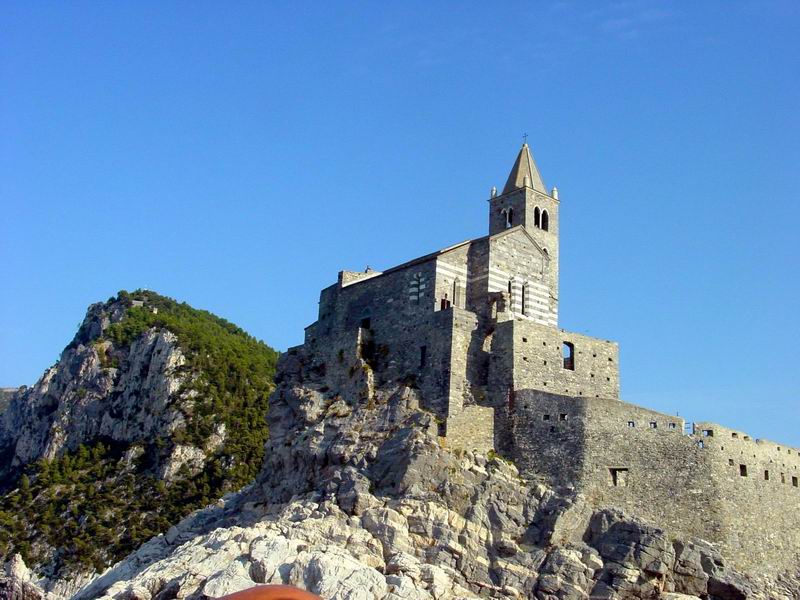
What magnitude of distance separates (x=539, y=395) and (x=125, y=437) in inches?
2373

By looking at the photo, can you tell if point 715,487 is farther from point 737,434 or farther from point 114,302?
point 114,302

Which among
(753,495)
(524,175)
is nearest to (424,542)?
(753,495)

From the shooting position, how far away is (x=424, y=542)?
5053 cm

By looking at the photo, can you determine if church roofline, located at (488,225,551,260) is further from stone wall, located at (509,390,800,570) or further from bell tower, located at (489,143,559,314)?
stone wall, located at (509,390,800,570)

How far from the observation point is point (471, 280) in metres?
62.6

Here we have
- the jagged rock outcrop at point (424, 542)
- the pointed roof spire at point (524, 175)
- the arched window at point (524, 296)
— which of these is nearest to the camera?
the jagged rock outcrop at point (424, 542)

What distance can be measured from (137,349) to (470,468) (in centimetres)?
6825

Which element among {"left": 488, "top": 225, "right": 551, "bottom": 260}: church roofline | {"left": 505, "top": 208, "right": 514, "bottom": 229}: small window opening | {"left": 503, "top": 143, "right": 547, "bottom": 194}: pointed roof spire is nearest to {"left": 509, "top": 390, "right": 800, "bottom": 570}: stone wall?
{"left": 488, "top": 225, "right": 551, "bottom": 260}: church roofline

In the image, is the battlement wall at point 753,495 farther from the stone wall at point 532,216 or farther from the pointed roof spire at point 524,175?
the pointed roof spire at point 524,175

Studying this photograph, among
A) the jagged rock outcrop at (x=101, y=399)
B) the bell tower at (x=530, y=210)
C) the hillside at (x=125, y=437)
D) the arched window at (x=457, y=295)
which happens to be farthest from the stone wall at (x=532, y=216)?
the jagged rock outcrop at (x=101, y=399)

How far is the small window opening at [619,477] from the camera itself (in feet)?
179

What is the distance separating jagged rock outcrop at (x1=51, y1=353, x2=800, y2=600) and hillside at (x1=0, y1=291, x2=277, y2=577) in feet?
113

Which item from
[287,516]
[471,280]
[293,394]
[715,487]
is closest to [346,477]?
[287,516]

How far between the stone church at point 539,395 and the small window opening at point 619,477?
0.26 ft
